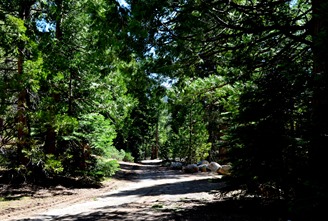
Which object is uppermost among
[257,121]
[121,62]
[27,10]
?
[27,10]

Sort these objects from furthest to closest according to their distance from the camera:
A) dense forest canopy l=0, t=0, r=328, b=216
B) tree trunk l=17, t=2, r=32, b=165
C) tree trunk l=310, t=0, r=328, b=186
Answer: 1. tree trunk l=17, t=2, r=32, b=165
2. dense forest canopy l=0, t=0, r=328, b=216
3. tree trunk l=310, t=0, r=328, b=186

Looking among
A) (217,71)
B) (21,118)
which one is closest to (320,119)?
(217,71)

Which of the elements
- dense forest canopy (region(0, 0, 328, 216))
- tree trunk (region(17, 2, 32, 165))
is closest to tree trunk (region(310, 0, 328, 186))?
dense forest canopy (region(0, 0, 328, 216))

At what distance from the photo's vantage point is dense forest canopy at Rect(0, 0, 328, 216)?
4551mm

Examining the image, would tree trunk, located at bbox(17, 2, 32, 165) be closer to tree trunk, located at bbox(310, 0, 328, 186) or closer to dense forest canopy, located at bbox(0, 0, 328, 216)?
dense forest canopy, located at bbox(0, 0, 328, 216)

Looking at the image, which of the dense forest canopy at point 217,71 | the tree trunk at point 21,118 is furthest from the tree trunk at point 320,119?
the tree trunk at point 21,118

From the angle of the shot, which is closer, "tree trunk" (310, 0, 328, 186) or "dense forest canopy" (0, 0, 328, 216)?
"tree trunk" (310, 0, 328, 186)

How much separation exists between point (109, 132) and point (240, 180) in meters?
9.16

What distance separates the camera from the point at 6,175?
11.3 metres

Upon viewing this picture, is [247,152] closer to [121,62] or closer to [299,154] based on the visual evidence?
[299,154]

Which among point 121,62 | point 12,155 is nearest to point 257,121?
point 121,62

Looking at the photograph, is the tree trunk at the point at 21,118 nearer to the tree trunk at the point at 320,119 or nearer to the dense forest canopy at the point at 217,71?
the dense forest canopy at the point at 217,71

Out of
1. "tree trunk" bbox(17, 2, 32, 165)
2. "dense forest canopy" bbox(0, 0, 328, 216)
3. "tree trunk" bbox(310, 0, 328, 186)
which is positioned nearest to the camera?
"tree trunk" bbox(310, 0, 328, 186)

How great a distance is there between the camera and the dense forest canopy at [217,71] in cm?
455
